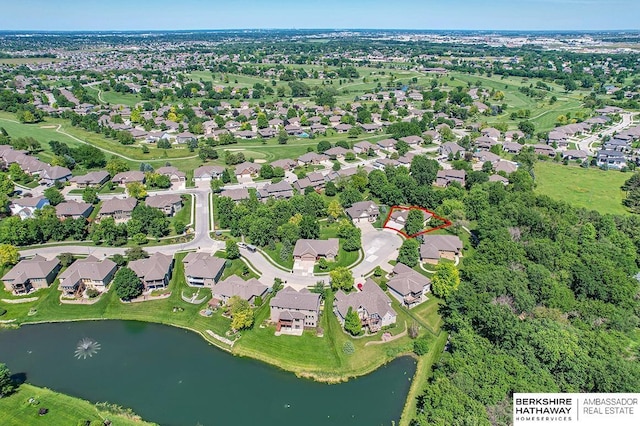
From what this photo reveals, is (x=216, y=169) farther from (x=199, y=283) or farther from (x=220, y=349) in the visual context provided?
(x=220, y=349)

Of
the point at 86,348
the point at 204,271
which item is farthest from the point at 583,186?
the point at 86,348

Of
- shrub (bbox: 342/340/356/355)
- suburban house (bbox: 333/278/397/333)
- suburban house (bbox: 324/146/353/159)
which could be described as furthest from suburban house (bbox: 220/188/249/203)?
shrub (bbox: 342/340/356/355)

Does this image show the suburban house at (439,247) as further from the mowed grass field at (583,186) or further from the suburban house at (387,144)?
the suburban house at (387,144)

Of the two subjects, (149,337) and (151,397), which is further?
(149,337)

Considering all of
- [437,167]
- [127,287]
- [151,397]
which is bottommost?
[151,397]

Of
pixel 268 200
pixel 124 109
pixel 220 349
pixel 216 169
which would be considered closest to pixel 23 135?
pixel 124 109

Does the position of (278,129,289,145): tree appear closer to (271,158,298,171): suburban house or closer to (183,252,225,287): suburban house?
(271,158,298,171): suburban house

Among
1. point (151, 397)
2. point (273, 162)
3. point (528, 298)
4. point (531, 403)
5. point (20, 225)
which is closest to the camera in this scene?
point (531, 403)
